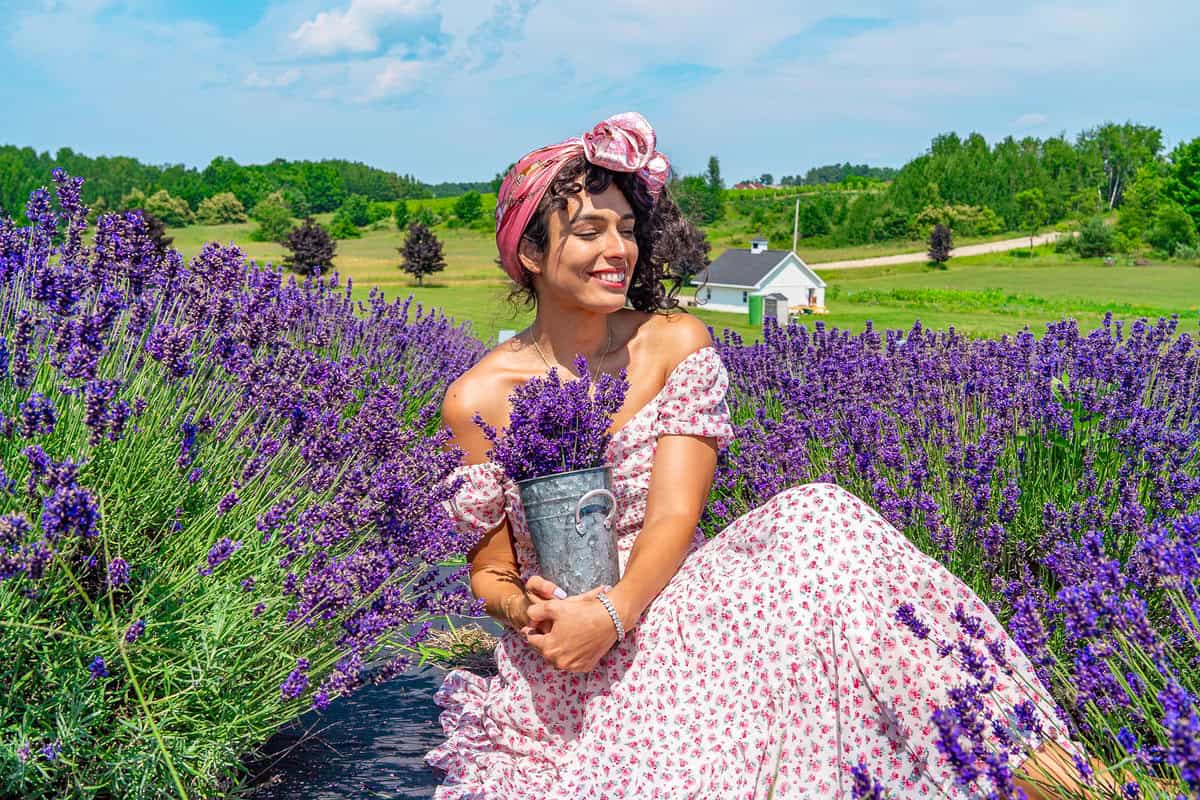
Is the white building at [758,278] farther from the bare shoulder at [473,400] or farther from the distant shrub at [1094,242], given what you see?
the bare shoulder at [473,400]

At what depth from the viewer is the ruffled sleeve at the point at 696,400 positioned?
90.8 inches

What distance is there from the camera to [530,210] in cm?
242

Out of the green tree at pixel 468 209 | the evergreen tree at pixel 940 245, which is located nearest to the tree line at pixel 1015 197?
the evergreen tree at pixel 940 245

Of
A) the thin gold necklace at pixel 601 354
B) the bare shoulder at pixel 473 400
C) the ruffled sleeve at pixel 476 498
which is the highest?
the thin gold necklace at pixel 601 354

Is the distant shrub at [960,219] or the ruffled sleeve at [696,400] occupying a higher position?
the ruffled sleeve at [696,400]

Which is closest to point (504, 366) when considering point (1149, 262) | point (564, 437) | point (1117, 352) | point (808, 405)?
point (564, 437)

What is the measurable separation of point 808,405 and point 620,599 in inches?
64.1

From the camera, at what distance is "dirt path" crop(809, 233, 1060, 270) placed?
189 ft

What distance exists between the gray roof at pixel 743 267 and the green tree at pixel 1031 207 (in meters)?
41.1

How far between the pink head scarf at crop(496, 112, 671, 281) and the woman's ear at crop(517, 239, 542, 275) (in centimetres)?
1

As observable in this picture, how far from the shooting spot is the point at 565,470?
1997 mm

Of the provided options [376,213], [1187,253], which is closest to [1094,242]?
[1187,253]

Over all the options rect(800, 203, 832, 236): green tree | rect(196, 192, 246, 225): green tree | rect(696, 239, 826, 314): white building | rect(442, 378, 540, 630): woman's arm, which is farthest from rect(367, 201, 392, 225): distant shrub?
rect(442, 378, 540, 630): woman's arm

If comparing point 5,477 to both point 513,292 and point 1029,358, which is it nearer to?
point 513,292
